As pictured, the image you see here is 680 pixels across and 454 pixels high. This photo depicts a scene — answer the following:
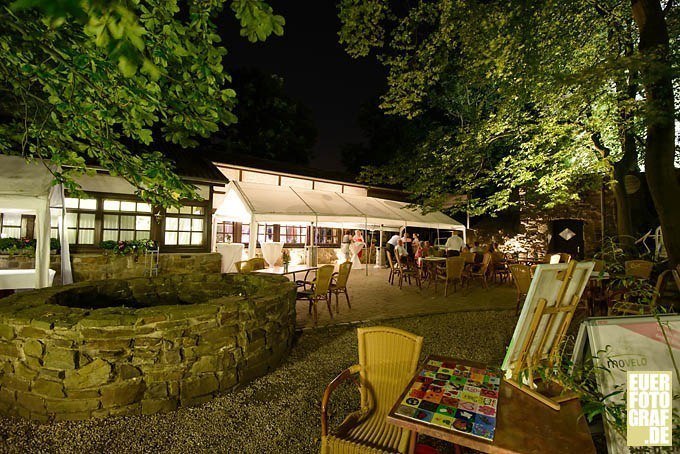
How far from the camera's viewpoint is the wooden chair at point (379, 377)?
5.87 feet

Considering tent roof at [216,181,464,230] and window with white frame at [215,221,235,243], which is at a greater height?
tent roof at [216,181,464,230]

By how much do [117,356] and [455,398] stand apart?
2.54m

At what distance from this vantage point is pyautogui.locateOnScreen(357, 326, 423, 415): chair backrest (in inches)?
76.0

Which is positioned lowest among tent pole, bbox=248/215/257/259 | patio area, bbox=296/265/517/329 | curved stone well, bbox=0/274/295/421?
patio area, bbox=296/265/517/329

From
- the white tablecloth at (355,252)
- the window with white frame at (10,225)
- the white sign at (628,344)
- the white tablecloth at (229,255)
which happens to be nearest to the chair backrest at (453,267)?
the white tablecloth at (355,252)

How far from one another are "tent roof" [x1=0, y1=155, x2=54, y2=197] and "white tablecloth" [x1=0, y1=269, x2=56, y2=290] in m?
1.38

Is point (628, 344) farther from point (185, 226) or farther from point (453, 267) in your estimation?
point (185, 226)

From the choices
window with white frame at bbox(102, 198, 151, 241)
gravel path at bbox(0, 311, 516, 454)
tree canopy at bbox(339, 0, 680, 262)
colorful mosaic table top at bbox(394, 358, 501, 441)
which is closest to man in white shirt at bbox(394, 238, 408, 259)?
tree canopy at bbox(339, 0, 680, 262)

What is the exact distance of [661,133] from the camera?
4.52 meters

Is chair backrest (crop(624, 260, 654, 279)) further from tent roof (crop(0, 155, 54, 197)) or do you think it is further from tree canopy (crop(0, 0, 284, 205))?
tent roof (crop(0, 155, 54, 197))

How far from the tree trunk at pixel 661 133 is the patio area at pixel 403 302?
2704mm

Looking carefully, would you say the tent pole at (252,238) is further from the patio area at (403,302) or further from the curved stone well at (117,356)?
the curved stone well at (117,356)

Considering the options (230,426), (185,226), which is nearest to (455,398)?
(230,426)

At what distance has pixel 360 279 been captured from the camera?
9.82m
